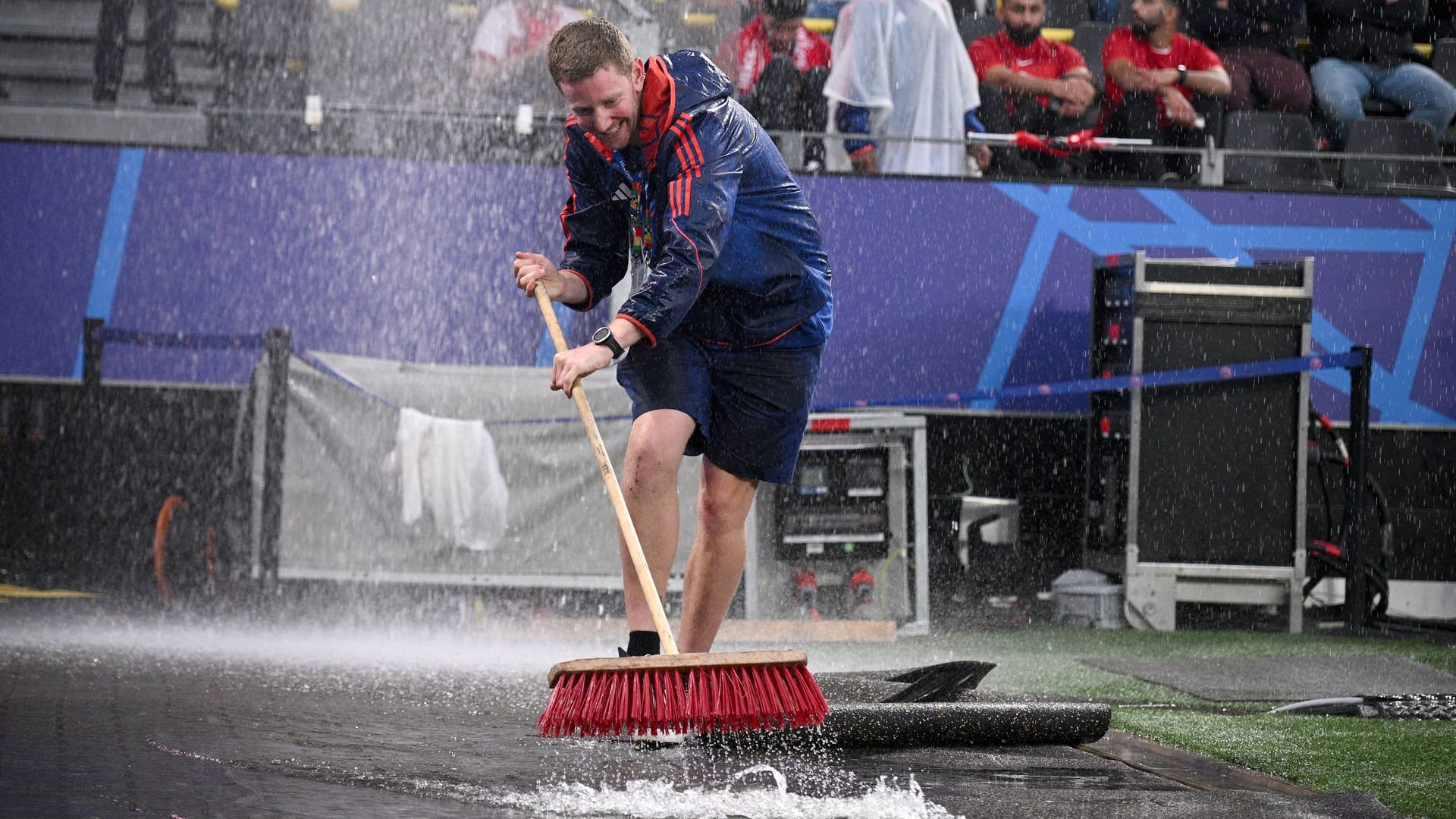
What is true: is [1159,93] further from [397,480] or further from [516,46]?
[397,480]

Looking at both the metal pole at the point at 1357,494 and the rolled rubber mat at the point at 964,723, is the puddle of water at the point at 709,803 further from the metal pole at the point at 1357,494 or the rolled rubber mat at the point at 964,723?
the metal pole at the point at 1357,494

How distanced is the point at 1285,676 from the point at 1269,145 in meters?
4.63

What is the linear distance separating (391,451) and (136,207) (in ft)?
6.45

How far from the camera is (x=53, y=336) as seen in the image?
7398 mm

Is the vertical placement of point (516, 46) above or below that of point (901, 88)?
above

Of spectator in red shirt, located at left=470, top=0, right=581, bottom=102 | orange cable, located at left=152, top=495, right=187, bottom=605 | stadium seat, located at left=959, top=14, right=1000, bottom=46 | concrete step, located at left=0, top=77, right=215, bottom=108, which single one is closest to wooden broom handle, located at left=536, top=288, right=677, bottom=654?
orange cable, located at left=152, top=495, right=187, bottom=605

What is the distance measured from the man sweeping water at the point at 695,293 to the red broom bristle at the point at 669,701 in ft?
1.51

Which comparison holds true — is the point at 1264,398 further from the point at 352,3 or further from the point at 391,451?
the point at 352,3

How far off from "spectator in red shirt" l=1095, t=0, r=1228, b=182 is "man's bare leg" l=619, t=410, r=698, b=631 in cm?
550

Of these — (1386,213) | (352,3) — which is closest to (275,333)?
(352,3)

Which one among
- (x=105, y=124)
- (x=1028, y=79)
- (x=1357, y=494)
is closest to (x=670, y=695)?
(x=1357, y=494)

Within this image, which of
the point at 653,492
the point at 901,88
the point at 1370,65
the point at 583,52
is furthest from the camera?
the point at 1370,65

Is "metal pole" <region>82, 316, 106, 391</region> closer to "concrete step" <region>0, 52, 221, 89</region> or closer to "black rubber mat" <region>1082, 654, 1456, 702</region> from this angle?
"concrete step" <region>0, 52, 221, 89</region>

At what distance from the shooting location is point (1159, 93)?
848 cm
